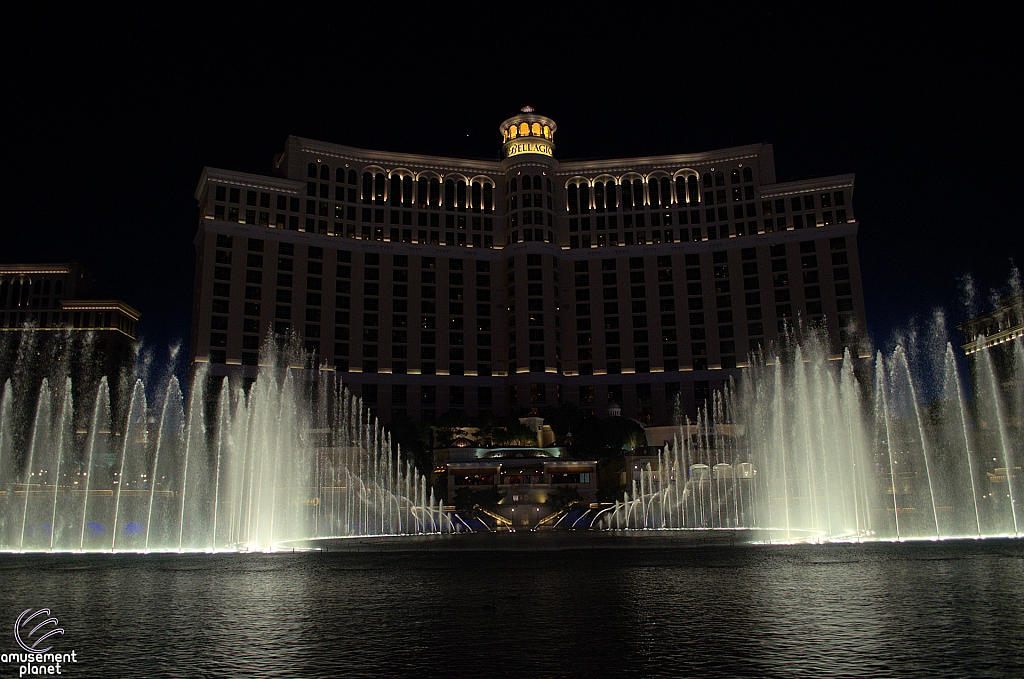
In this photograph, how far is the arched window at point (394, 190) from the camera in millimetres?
116562

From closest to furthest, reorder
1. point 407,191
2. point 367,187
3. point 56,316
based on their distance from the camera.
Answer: point 367,187
point 407,191
point 56,316

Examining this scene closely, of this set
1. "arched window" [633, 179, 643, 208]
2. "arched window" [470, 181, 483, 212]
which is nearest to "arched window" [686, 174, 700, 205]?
"arched window" [633, 179, 643, 208]

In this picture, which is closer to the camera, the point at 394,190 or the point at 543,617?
the point at 543,617

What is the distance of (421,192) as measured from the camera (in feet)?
388

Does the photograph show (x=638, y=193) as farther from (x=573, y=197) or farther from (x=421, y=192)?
(x=421, y=192)

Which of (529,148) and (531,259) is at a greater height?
(529,148)

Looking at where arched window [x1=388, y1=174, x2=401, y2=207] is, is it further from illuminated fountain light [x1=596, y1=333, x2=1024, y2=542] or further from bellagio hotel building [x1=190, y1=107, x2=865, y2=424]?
illuminated fountain light [x1=596, y1=333, x2=1024, y2=542]

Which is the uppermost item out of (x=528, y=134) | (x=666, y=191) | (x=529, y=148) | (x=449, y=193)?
(x=528, y=134)

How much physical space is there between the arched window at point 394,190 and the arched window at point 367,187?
8.45 feet

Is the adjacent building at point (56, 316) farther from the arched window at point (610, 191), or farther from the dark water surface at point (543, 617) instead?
the dark water surface at point (543, 617)

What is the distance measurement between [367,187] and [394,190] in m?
3.88

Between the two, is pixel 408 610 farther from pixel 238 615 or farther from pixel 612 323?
pixel 612 323

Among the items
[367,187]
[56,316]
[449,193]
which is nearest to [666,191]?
[449,193]

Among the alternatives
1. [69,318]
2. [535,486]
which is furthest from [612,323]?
[69,318]
